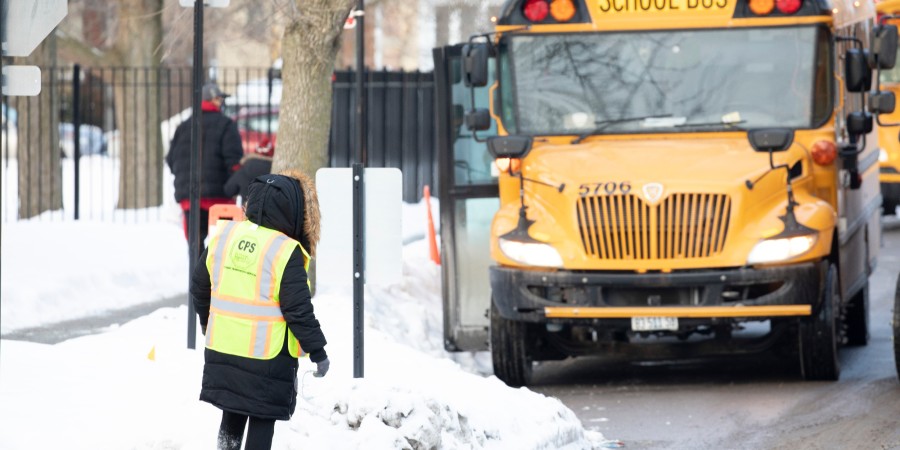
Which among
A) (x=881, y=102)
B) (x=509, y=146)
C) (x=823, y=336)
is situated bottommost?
(x=823, y=336)

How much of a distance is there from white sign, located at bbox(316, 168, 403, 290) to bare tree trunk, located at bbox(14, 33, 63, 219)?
14.2 metres

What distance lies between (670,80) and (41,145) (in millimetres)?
12935

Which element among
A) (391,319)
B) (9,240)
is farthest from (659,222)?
(9,240)

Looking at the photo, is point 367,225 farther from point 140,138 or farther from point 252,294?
point 140,138

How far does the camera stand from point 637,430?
9.12 metres

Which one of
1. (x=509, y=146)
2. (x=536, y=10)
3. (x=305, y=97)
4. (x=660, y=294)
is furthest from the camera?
(x=305, y=97)

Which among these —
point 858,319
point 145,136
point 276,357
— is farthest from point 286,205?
point 145,136

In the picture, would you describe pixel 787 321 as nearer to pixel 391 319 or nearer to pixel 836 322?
pixel 836 322

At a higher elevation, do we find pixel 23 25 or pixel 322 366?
pixel 23 25

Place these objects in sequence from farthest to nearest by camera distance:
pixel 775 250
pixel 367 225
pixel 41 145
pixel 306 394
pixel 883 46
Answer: pixel 41 145
pixel 883 46
pixel 775 250
pixel 367 225
pixel 306 394

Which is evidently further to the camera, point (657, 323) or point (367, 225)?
point (657, 323)

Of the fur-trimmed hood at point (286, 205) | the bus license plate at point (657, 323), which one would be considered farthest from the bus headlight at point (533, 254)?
the fur-trimmed hood at point (286, 205)

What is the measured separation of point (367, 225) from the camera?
782 centimetres

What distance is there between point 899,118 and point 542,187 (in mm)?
11159
